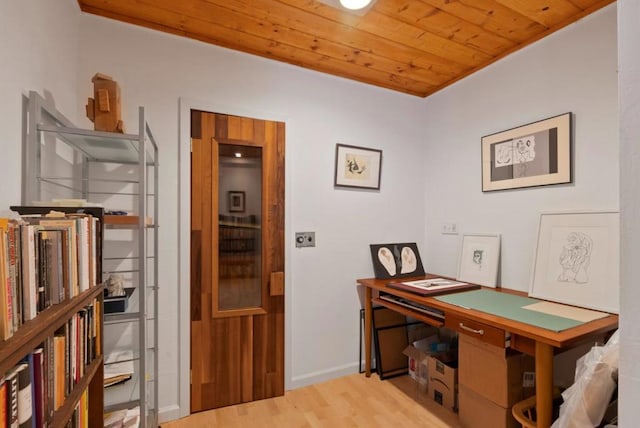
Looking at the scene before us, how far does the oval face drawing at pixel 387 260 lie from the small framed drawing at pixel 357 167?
55cm

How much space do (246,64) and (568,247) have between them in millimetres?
2403

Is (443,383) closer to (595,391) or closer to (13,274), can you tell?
(595,391)

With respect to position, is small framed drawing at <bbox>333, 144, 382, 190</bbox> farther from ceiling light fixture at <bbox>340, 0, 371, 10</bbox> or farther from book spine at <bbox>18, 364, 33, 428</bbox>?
book spine at <bbox>18, 364, 33, 428</bbox>

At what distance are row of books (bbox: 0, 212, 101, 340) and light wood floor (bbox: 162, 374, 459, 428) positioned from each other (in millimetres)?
1409

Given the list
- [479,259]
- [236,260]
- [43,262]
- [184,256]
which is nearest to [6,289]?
[43,262]

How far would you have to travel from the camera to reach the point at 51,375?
2.62ft

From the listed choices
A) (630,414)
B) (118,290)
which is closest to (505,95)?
(630,414)

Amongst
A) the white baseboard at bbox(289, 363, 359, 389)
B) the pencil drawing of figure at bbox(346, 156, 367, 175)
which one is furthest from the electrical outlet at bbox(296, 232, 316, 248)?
the white baseboard at bbox(289, 363, 359, 389)

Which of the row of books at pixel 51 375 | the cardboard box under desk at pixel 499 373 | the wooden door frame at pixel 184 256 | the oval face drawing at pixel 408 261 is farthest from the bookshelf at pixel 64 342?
the oval face drawing at pixel 408 261

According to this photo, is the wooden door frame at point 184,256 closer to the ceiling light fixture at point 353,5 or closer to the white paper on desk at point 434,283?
the ceiling light fixture at point 353,5

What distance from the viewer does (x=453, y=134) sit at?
2.69 metres

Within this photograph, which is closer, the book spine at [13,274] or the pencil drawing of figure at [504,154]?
the book spine at [13,274]

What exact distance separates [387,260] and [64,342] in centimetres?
225

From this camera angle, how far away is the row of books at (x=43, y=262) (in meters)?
0.64
